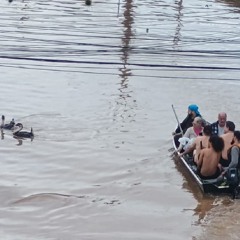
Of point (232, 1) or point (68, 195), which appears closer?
point (68, 195)

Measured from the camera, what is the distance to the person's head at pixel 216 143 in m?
9.80

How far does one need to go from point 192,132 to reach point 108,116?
14.6ft

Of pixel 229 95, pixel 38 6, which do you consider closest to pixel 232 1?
pixel 38 6

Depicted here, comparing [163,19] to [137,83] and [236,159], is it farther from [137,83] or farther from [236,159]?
[236,159]

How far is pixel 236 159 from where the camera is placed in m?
9.81

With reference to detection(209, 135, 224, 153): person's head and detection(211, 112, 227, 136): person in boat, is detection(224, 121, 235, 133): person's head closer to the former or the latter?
detection(209, 135, 224, 153): person's head

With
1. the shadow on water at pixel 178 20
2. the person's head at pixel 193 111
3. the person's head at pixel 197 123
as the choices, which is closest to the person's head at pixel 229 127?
the person's head at pixel 197 123

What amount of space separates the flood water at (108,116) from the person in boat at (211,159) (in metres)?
0.42

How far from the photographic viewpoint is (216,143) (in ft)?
32.2

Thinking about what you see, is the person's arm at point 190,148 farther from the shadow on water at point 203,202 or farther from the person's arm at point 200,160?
the person's arm at point 200,160

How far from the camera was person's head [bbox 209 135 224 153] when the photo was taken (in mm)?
9805

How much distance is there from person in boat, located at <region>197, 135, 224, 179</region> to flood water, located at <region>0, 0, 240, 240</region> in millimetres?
417

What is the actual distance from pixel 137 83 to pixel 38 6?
52.1ft

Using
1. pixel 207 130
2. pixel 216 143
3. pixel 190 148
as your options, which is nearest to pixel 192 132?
pixel 190 148
